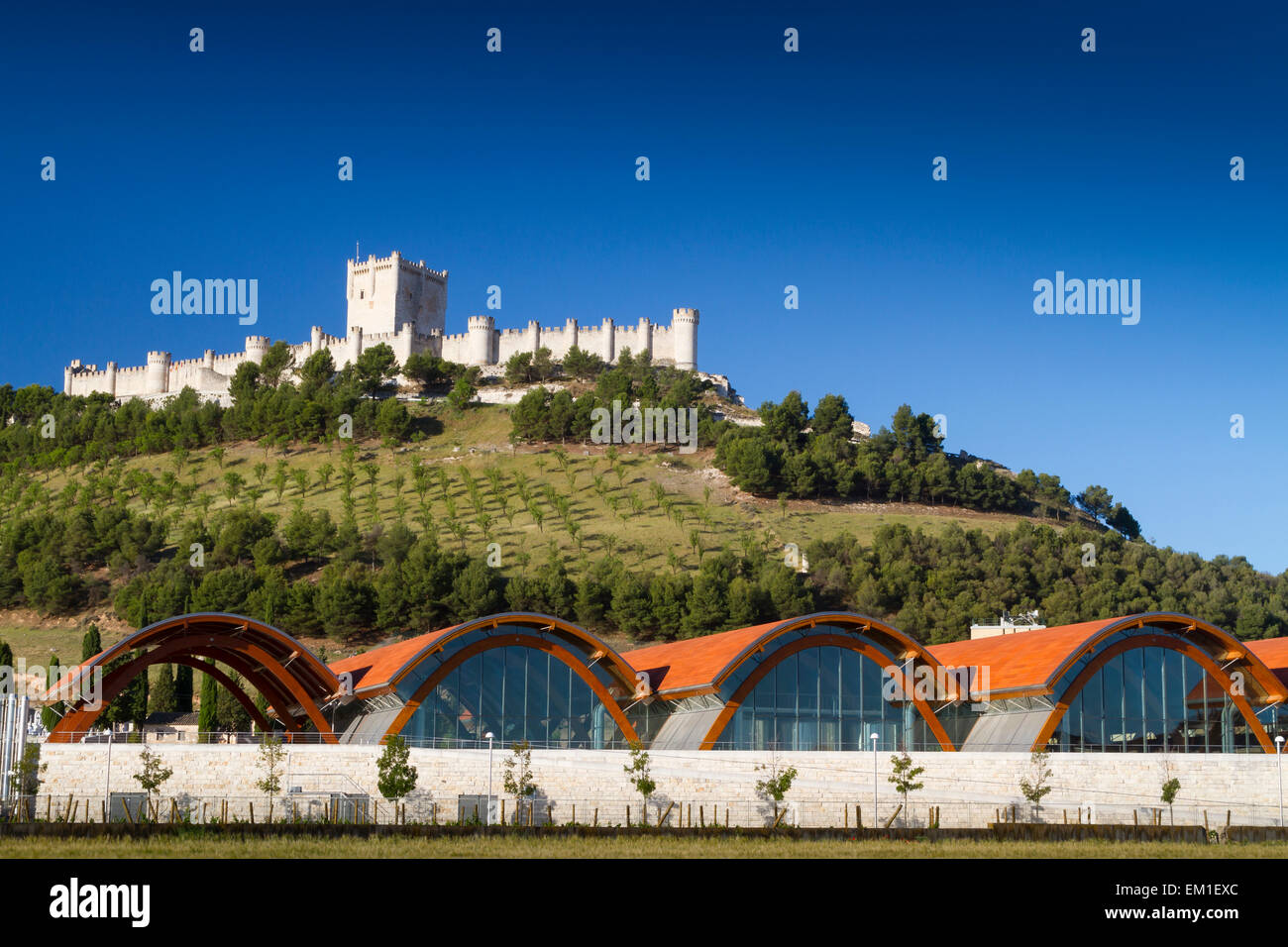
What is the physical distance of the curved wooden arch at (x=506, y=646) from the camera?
1508 inches

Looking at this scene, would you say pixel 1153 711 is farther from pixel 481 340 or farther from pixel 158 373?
pixel 158 373

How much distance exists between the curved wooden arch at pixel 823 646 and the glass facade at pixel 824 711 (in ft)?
0.47

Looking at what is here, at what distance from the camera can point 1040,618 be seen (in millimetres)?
81812

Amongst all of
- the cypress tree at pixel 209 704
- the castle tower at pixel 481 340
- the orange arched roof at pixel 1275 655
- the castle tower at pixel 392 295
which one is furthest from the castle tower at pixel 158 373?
the orange arched roof at pixel 1275 655

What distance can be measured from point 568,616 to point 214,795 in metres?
46.2

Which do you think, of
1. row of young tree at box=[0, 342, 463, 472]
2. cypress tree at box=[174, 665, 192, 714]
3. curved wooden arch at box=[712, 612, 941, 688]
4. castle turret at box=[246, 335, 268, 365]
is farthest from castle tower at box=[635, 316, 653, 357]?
curved wooden arch at box=[712, 612, 941, 688]

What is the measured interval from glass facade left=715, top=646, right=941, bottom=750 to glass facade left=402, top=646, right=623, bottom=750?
413cm

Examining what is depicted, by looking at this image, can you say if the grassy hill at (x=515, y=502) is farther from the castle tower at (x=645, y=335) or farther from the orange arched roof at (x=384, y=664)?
the orange arched roof at (x=384, y=664)

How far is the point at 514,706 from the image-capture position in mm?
39438

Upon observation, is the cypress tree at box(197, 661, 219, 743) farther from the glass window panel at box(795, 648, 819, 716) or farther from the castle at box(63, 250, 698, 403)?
the castle at box(63, 250, 698, 403)

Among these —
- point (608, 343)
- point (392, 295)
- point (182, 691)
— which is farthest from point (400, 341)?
point (182, 691)

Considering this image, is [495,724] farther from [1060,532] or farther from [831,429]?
[831,429]

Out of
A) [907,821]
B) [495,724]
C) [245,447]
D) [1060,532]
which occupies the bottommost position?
[907,821]

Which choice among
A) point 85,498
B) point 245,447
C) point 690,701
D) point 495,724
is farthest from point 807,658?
point 245,447
